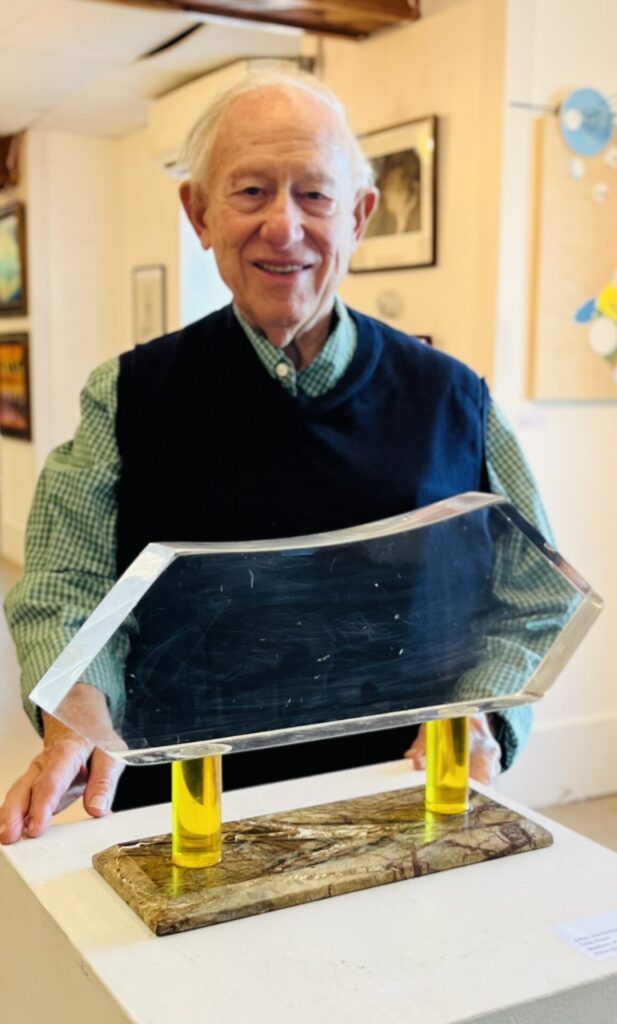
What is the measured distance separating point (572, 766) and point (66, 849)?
2.55 meters

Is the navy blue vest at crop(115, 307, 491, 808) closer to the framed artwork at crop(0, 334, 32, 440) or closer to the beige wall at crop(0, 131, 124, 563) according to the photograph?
the beige wall at crop(0, 131, 124, 563)

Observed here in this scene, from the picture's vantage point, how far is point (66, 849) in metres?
0.98

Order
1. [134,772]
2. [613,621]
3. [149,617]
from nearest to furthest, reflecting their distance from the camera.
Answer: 1. [149,617]
2. [134,772]
3. [613,621]

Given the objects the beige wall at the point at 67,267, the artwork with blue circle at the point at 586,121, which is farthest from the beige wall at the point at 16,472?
the artwork with blue circle at the point at 586,121

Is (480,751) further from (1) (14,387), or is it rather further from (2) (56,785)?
(1) (14,387)

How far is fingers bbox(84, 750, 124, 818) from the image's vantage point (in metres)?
1.05

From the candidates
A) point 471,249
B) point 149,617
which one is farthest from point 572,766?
point 149,617

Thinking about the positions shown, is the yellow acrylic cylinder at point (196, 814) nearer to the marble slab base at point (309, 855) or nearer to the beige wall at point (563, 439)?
the marble slab base at point (309, 855)

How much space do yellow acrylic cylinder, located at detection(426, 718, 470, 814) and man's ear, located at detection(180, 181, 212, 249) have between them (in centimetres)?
66

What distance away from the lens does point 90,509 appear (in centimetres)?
130

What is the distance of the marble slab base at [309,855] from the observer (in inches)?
33.6

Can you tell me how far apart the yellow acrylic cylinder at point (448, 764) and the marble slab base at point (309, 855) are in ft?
0.04

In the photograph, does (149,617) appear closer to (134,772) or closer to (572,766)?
(134,772)

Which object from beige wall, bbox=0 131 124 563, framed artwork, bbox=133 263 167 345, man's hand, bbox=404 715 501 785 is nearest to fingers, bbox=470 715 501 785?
man's hand, bbox=404 715 501 785
